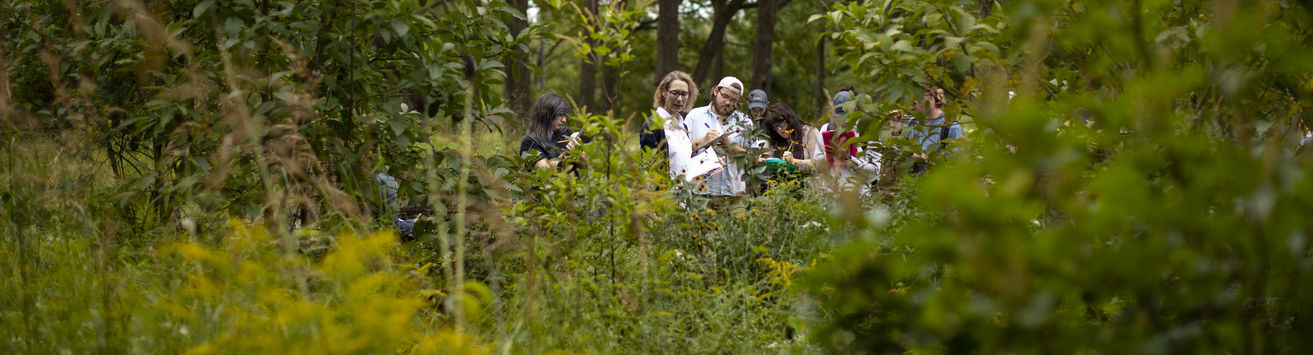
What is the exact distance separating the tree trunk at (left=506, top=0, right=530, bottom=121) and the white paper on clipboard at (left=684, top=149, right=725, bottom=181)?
123 cm

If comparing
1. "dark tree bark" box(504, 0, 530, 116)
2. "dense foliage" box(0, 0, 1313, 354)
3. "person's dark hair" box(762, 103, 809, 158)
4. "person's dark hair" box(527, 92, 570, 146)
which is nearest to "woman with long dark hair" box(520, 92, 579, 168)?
"person's dark hair" box(527, 92, 570, 146)

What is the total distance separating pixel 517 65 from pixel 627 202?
1114 millimetres

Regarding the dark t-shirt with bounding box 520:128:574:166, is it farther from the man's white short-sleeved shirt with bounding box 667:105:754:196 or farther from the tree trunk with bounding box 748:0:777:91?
the tree trunk with bounding box 748:0:777:91

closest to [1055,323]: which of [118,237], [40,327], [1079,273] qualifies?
[1079,273]

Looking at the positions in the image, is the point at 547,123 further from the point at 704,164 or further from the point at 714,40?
the point at 714,40

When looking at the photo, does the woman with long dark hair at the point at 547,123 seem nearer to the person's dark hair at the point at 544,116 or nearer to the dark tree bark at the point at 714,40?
the person's dark hair at the point at 544,116

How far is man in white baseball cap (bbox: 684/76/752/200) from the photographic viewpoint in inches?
231

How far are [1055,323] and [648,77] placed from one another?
33.5 m

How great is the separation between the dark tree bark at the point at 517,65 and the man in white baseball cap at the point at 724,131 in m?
1.27

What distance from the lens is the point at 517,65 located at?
4223mm

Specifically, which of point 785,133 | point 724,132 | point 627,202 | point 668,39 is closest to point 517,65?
point 627,202

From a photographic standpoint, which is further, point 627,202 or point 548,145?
point 548,145

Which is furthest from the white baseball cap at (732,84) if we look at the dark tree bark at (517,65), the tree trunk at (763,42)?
the tree trunk at (763,42)

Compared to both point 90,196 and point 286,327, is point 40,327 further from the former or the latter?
point 90,196
